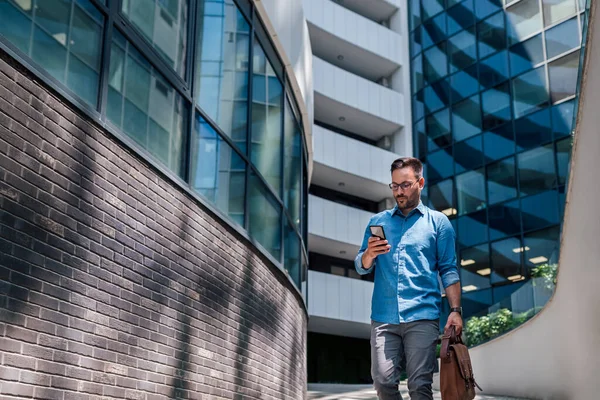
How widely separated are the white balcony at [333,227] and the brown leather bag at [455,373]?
2477 centimetres

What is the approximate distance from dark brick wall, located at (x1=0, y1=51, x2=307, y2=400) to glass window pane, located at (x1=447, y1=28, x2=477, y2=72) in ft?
77.2

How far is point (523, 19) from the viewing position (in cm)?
2766

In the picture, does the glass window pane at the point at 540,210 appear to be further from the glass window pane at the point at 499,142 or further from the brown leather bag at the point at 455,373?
the brown leather bag at the point at 455,373

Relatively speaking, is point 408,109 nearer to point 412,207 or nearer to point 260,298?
point 260,298

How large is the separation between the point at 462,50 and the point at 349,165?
6.54m

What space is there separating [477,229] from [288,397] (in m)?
18.0

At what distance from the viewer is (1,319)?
3969mm

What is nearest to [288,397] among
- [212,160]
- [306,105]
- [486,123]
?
[212,160]

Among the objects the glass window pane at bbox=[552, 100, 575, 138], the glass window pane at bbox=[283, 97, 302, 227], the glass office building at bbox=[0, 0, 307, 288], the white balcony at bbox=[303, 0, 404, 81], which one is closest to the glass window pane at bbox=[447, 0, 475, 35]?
the white balcony at bbox=[303, 0, 404, 81]

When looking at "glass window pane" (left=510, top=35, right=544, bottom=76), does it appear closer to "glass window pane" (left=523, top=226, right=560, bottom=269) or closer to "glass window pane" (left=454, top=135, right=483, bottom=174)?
"glass window pane" (left=454, top=135, right=483, bottom=174)

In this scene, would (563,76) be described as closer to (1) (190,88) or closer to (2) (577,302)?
(2) (577,302)

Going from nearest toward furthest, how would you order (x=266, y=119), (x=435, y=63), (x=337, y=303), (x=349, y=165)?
(x=266, y=119), (x=337, y=303), (x=435, y=63), (x=349, y=165)

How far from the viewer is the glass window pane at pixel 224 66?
25.1 ft

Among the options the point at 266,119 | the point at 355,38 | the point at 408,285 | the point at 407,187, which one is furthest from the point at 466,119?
the point at 408,285
